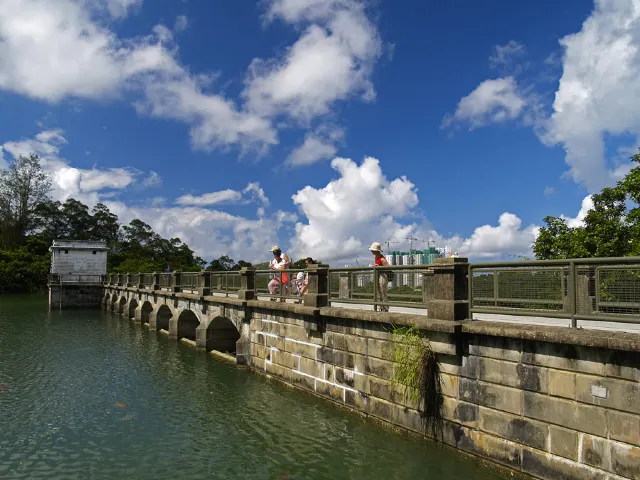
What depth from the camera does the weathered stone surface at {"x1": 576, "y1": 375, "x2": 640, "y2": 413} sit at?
5.64m

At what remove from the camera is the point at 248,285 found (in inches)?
609

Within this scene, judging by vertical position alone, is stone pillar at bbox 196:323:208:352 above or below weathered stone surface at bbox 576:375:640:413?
below

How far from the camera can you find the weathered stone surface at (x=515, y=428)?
657 centimetres

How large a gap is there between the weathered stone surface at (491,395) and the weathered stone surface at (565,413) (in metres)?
0.16

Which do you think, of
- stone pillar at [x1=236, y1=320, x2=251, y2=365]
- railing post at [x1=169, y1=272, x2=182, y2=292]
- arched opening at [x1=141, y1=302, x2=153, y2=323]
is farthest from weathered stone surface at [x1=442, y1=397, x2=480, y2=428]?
arched opening at [x1=141, y1=302, x2=153, y2=323]

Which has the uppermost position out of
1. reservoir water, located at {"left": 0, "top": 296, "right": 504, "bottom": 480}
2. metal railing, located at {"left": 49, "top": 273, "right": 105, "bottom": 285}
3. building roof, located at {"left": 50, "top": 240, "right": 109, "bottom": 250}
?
building roof, located at {"left": 50, "top": 240, "right": 109, "bottom": 250}

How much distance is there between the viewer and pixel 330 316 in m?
10.9

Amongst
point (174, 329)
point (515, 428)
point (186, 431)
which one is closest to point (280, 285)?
point (186, 431)

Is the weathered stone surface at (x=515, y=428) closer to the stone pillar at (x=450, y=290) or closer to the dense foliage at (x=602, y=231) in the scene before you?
the stone pillar at (x=450, y=290)

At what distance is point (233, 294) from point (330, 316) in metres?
7.74

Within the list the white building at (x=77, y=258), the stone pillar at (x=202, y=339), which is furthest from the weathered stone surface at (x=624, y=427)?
the white building at (x=77, y=258)

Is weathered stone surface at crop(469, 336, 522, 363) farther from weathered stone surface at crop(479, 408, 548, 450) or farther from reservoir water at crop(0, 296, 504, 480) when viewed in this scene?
reservoir water at crop(0, 296, 504, 480)

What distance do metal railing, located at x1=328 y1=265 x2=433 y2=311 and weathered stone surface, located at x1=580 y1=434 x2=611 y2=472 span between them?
3461 millimetres

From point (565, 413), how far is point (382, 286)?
14.3ft
